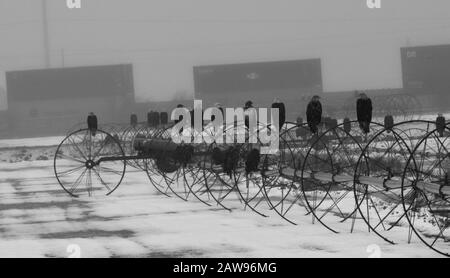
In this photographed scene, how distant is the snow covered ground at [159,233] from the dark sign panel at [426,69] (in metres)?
55.1

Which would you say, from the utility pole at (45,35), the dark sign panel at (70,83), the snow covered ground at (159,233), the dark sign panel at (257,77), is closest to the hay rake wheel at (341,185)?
the snow covered ground at (159,233)

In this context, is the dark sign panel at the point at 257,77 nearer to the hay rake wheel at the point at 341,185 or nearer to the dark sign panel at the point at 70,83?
the dark sign panel at the point at 70,83

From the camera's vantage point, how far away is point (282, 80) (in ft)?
266

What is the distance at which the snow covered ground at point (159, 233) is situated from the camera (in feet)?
35.9

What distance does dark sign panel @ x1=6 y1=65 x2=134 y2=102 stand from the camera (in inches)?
3233

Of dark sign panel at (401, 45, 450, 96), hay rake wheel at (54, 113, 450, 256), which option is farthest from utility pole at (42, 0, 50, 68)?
hay rake wheel at (54, 113, 450, 256)

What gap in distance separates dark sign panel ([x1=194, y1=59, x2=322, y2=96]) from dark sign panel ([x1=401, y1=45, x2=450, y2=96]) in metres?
10.5

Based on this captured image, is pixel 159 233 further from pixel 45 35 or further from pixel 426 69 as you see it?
pixel 45 35

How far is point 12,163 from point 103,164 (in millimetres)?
6226

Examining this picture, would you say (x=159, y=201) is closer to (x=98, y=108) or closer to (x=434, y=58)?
(x=434, y=58)

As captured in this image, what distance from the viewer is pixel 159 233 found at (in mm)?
12914

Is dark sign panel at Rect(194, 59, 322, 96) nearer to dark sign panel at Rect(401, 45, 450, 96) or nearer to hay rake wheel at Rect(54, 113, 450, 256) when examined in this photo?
dark sign panel at Rect(401, 45, 450, 96)

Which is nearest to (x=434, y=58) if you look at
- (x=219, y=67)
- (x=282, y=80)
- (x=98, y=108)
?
(x=282, y=80)
